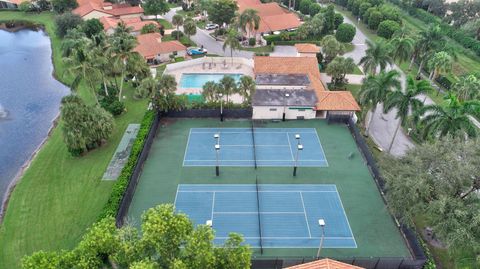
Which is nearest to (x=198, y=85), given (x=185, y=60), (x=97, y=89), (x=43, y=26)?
(x=185, y=60)

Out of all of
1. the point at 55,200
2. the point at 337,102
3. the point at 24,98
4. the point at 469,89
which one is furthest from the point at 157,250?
the point at 24,98

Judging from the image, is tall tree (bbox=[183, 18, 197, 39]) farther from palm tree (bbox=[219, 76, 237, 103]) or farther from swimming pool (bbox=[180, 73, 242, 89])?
palm tree (bbox=[219, 76, 237, 103])

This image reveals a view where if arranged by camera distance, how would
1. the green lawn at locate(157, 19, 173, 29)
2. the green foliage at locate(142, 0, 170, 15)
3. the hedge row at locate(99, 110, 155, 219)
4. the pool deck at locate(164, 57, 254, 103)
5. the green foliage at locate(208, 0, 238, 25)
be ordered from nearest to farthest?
the hedge row at locate(99, 110, 155, 219)
the pool deck at locate(164, 57, 254, 103)
the green foliage at locate(208, 0, 238, 25)
the green foliage at locate(142, 0, 170, 15)
the green lawn at locate(157, 19, 173, 29)

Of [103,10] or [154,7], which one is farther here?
[154,7]

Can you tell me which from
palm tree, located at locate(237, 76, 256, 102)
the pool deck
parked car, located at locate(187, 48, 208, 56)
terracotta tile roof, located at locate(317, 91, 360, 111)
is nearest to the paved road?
parked car, located at locate(187, 48, 208, 56)

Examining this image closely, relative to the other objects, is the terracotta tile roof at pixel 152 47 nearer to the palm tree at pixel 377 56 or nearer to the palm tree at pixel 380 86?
the palm tree at pixel 377 56

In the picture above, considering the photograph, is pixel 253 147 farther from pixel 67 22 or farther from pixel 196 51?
pixel 67 22
